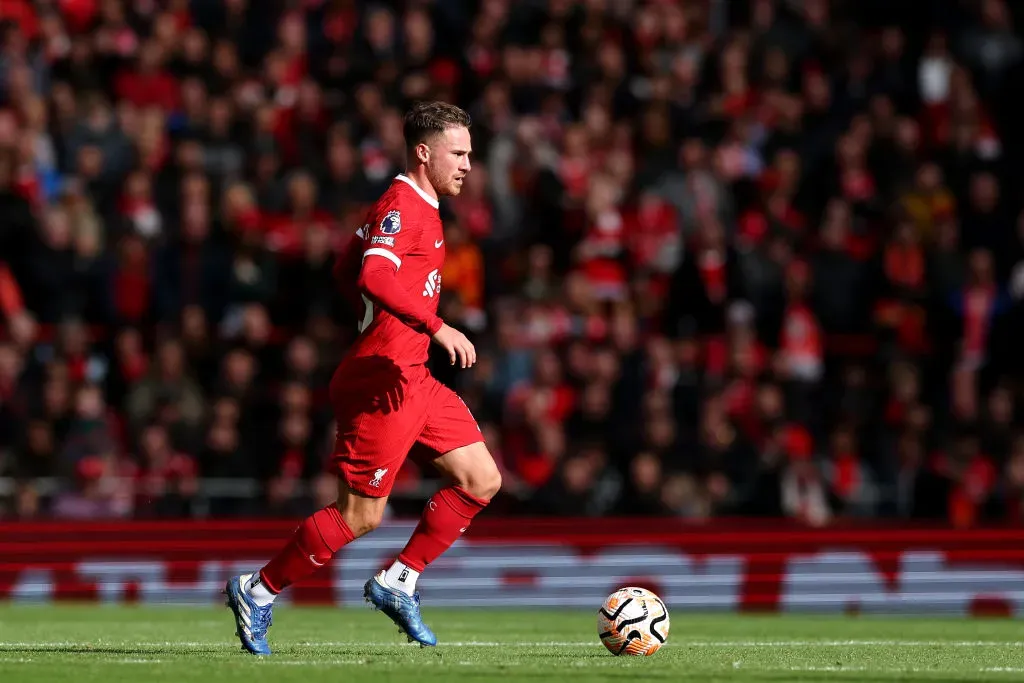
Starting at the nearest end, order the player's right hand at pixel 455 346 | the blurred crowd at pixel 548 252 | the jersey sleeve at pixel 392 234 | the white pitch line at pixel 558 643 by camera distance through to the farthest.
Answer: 1. the player's right hand at pixel 455 346
2. the jersey sleeve at pixel 392 234
3. the white pitch line at pixel 558 643
4. the blurred crowd at pixel 548 252

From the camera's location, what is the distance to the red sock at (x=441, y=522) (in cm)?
805

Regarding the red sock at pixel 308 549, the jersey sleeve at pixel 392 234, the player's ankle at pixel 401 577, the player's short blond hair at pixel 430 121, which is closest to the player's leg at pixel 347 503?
the red sock at pixel 308 549

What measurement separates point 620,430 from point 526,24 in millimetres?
5677

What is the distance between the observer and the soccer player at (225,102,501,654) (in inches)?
303

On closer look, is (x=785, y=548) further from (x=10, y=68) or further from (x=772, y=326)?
(x=10, y=68)

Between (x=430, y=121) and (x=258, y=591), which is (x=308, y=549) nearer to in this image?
(x=258, y=591)

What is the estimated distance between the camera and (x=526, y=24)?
59.6 ft

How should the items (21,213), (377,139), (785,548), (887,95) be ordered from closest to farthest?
(785,548) → (21,213) → (377,139) → (887,95)

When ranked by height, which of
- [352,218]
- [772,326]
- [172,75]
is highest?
[172,75]

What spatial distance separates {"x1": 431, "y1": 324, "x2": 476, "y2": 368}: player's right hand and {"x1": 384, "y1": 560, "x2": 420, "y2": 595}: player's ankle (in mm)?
1153

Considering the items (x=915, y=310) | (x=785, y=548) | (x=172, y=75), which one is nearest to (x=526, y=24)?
(x=172, y=75)

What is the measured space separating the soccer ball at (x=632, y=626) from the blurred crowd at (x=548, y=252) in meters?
5.59

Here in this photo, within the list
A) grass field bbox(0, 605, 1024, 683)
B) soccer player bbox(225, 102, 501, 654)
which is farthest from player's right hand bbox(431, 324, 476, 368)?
grass field bbox(0, 605, 1024, 683)

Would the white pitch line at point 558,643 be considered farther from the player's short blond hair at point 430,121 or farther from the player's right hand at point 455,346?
the player's short blond hair at point 430,121
